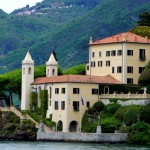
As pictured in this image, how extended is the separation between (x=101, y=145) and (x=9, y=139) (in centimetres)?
1710

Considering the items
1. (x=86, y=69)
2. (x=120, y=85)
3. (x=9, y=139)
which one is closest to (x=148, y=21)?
(x=86, y=69)

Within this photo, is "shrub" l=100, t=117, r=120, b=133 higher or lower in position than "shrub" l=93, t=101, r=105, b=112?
lower

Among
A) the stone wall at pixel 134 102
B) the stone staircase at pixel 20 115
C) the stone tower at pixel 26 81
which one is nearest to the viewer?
the stone wall at pixel 134 102

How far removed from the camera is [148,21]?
135m

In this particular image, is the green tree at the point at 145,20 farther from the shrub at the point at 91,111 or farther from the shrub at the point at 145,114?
the shrub at the point at 145,114

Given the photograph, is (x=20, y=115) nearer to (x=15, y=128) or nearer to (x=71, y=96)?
(x=15, y=128)

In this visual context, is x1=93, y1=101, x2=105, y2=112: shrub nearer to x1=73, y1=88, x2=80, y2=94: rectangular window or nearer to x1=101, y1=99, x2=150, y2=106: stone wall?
x1=101, y1=99, x2=150, y2=106: stone wall

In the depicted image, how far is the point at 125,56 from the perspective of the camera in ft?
380

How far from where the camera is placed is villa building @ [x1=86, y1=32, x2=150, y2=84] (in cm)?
11581

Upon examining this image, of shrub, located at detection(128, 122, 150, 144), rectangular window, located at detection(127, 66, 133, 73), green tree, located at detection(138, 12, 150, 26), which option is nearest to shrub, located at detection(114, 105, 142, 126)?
shrub, located at detection(128, 122, 150, 144)

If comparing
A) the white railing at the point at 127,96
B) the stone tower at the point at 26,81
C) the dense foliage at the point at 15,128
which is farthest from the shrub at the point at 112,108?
the stone tower at the point at 26,81

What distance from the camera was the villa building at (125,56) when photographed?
116 m

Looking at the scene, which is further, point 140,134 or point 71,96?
point 71,96

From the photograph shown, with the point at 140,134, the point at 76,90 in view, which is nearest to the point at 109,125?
the point at 140,134
